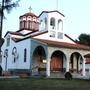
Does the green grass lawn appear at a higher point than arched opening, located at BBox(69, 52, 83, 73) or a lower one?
lower

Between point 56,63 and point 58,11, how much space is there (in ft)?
22.9

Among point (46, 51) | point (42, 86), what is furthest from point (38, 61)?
point (42, 86)

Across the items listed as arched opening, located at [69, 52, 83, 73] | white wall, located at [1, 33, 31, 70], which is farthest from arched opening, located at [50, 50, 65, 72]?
white wall, located at [1, 33, 31, 70]

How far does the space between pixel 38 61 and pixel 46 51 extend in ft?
14.8

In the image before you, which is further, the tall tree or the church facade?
the church facade

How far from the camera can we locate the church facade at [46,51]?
117ft

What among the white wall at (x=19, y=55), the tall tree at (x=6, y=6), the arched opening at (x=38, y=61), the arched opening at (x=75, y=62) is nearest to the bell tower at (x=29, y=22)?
the white wall at (x=19, y=55)

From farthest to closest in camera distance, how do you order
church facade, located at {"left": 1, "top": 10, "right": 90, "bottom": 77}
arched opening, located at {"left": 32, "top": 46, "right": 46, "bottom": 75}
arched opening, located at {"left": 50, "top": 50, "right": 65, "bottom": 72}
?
arched opening, located at {"left": 50, "top": 50, "right": 65, "bottom": 72}
arched opening, located at {"left": 32, "top": 46, "right": 46, "bottom": 75}
church facade, located at {"left": 1, "top": 10, "right": 90, "bottom": 77}

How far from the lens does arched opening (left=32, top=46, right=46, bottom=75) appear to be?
36916mm

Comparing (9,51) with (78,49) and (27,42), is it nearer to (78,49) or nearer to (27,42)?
(27,42)

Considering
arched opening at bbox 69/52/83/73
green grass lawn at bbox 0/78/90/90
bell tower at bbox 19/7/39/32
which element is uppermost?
bell tower at bbox 19/7/39/32

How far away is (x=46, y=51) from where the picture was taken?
111 feet

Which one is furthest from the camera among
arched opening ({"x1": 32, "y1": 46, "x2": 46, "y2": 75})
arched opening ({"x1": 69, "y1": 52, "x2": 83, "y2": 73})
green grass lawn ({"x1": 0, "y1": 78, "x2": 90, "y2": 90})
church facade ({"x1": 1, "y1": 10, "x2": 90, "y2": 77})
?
arched opening ({"x1": 69, "y1": 52, "x2": 83, "y2": 73})

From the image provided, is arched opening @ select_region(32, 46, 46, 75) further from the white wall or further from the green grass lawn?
the green grass lawn
